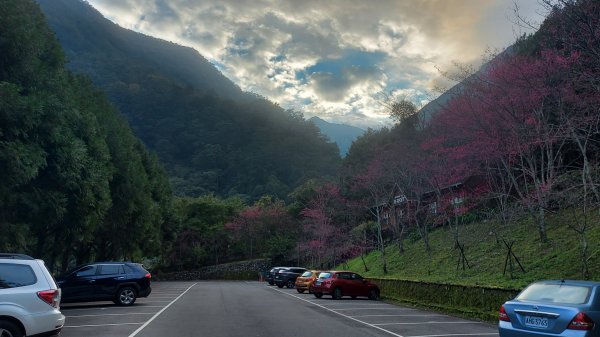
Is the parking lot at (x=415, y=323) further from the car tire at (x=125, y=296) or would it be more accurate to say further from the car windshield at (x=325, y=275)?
the car tire at (x=125, y=296)

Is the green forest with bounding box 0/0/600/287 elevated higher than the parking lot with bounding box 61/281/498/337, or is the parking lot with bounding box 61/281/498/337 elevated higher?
the green forest with bounding box 0/0/600/287

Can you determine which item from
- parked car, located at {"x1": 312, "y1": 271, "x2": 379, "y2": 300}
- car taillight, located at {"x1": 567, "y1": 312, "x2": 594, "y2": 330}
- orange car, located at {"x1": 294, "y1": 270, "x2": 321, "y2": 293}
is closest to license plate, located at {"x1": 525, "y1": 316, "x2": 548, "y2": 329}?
car taillight, located at {"x1": 567, "y1": 312, "x2": 594, "y2": 330}

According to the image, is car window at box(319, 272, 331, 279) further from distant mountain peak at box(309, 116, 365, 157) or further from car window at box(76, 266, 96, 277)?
distant mountain peak at box(309, 116, 365, 157)

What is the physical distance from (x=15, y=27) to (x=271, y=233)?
49304mm

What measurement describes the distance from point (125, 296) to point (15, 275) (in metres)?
12.0

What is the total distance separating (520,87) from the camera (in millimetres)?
17531

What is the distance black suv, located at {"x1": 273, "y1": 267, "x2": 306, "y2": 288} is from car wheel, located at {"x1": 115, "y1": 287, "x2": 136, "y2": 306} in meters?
17.6

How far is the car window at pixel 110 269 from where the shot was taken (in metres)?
20.2

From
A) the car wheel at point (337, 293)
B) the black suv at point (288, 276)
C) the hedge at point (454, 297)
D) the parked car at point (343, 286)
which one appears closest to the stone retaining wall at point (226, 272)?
the black suv at point (288, 276)

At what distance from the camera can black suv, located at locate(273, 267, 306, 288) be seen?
121ft

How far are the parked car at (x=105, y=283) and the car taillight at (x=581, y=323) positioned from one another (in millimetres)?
16333

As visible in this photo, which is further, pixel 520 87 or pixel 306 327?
pixel 520 87

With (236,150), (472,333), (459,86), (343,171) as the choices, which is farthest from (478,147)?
(236,150)

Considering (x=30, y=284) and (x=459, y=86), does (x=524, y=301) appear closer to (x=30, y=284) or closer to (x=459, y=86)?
(x=30, y=284)
